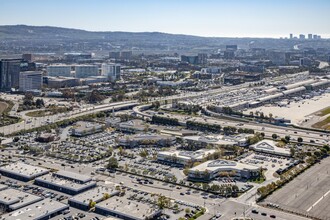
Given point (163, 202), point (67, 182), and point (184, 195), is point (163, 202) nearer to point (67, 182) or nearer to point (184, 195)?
point (184, 195)

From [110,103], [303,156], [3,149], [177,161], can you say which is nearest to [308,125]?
[303,156]

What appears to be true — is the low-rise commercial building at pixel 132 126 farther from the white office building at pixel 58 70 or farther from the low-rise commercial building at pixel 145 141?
the white office building at pixel 58 70

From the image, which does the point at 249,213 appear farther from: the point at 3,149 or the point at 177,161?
the point at 3,149

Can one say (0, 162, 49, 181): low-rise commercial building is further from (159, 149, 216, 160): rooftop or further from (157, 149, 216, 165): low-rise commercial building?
(159, 149, 216, 160): rooftop

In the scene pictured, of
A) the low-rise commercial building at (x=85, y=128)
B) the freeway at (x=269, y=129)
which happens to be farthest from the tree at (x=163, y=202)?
the freeway at (x=269, y=129)

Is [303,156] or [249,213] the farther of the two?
[303,156]

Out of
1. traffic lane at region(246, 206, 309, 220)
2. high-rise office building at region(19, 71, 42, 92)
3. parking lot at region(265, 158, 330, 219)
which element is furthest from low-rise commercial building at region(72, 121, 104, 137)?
high-rise office building at region(19, 71, 42, 92)
